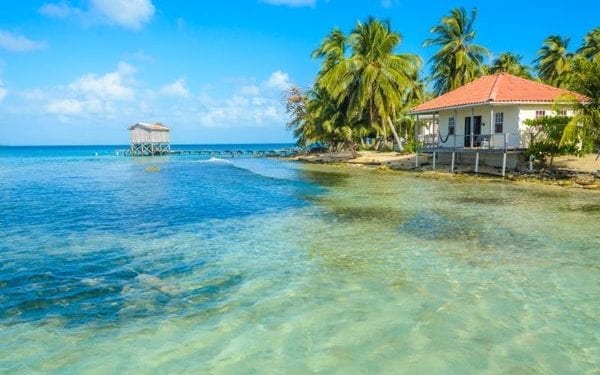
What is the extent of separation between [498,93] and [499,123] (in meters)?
1.72

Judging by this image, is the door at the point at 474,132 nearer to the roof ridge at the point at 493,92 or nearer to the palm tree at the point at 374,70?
the roof ridge at the point at 493,92

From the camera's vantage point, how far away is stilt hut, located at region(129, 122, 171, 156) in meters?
65.1

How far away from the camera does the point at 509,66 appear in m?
47.0

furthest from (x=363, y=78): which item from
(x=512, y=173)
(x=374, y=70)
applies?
(x=512, y=173)

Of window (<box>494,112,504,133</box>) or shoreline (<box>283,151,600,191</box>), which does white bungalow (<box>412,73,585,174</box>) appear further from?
shoreline (<box>283,151,600,191</box>)

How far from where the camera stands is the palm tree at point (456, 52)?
1522 inches

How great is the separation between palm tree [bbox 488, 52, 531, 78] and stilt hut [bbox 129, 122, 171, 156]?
43798mm

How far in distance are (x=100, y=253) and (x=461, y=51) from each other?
119 feet

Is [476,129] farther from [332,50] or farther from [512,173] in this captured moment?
[332,50]

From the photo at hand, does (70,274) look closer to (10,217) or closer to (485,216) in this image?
(10,217)

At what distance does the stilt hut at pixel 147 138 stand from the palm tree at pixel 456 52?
40.9 metres

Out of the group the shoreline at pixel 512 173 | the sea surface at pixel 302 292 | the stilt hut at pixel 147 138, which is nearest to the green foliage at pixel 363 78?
the shoreline at pixel 512 173

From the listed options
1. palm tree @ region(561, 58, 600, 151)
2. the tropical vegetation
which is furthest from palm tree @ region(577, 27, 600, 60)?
palm tree @ region(561, 58, 600, 151)

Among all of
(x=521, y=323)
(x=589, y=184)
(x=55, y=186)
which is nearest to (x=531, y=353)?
(x=521, y=323)
